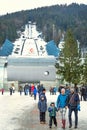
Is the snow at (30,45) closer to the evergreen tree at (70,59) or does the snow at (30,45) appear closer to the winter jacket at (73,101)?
the evergreen tree at (70,59)

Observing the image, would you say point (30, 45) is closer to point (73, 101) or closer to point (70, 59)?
point (70, 59)

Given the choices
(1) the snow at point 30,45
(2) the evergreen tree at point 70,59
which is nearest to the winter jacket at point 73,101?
(2) the evergreen tree at point 70,59

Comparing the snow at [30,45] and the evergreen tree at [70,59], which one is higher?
the snow at [30,45]

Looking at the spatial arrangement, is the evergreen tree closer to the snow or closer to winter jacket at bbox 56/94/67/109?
the snow

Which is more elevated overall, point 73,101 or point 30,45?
point 30,45

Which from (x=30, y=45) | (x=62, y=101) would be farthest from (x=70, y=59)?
(x=62, y=101)

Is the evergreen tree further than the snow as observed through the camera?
No

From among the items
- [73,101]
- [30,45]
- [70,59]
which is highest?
[30,45]

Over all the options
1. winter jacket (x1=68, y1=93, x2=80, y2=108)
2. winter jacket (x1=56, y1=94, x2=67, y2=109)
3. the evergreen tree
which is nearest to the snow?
the evergreen tree

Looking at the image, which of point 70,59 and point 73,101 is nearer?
point 73,101

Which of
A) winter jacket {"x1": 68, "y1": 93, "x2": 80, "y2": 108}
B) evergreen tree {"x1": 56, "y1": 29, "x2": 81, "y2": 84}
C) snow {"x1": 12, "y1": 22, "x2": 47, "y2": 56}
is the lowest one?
winter jacket {"x1": 68, "y1": 93, "x2": 80, "y2": 108}

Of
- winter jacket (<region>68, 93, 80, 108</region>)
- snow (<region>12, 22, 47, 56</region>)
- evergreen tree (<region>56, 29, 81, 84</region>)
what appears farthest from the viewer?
snow (<region>12, 22, 47, 56</region>)

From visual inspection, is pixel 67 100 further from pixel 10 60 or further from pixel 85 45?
pixel 85 45

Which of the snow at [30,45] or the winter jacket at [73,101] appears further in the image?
the snow at [30,45]
